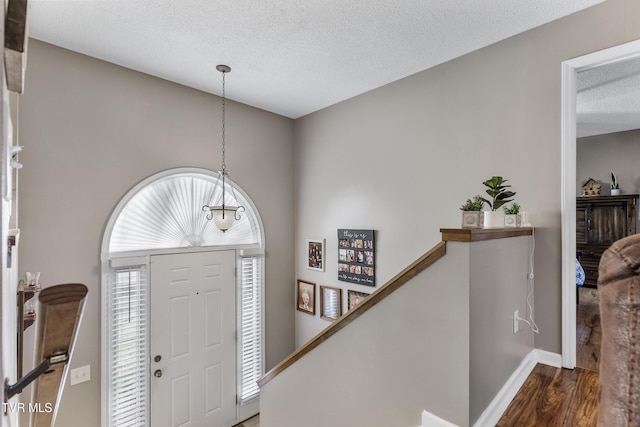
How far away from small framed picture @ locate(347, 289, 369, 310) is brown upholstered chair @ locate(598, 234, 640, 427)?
3.07m

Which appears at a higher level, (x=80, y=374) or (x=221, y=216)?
(x=221, y=216)

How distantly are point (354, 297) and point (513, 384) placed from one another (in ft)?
6.29

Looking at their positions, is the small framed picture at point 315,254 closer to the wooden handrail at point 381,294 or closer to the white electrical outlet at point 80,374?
the wooden handrail at point 381,294

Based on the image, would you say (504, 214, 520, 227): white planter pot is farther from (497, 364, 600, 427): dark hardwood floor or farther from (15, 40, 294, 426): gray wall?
(15, 40, 294, 426): gray wall

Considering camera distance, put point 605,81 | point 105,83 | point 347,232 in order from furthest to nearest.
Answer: point 347,232 → point 605,81 → point 105,83

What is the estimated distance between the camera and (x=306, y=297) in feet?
13.4

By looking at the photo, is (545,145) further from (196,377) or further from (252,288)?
(196,377)

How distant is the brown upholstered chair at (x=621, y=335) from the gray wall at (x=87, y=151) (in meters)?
3.27

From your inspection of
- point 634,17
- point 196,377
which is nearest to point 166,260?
point 196,377

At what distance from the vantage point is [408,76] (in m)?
3.04

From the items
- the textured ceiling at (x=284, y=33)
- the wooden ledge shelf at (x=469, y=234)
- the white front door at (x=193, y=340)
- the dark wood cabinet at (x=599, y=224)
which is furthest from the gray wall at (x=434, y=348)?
the dark wood cabinet at (x=599, y=224)

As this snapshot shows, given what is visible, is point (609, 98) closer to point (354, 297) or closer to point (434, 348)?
point (354, 297)

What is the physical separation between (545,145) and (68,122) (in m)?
3.69

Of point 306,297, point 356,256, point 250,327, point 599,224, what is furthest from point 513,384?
point 599,224
